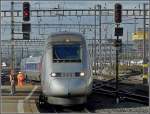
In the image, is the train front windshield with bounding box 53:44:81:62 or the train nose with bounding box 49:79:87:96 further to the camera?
the train front windshield with bounding box 53:44:81:62

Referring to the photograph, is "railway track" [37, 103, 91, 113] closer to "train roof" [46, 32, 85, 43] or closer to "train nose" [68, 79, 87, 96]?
"train nose" [68, 79, 87, 96]

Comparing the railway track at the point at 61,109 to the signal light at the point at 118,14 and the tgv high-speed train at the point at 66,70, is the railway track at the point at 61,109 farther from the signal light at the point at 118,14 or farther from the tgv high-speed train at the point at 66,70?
the signal light at the point at 118,14

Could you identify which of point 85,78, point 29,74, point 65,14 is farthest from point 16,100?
point 29,74

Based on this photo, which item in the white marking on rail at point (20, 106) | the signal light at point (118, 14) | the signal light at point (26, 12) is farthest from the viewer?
the signal light at point (26, 12)

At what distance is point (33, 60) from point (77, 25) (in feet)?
24.3

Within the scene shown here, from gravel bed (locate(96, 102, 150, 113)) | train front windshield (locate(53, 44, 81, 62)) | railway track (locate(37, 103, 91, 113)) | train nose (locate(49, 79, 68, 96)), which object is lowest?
railway track (locate(37, 103, 91, 113))

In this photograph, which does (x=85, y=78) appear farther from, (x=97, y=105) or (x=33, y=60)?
(x=33, y=60)

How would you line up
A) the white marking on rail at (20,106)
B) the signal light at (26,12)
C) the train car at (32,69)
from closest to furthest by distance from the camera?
the white marking on rail at (20,106), the signal light at (26,12), the train car at (32,69)

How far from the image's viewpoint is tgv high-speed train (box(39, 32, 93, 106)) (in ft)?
62.9

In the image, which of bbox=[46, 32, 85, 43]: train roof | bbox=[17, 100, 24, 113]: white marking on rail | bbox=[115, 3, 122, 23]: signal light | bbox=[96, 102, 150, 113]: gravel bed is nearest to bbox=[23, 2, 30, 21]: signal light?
bbox=[115, 3, 122, 23]: signal light

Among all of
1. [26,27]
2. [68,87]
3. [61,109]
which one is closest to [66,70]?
[68,87]

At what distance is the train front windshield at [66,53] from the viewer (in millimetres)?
→ 20031

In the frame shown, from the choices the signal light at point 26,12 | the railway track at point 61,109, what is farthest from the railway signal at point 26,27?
the railway track at point 61,109

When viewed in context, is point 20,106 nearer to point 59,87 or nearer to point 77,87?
point 59,87
